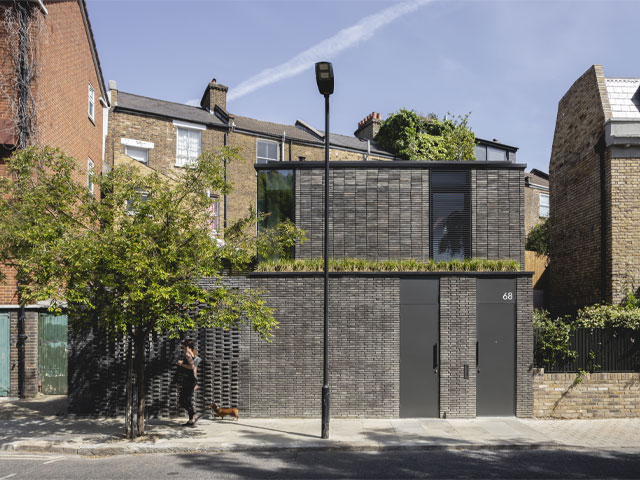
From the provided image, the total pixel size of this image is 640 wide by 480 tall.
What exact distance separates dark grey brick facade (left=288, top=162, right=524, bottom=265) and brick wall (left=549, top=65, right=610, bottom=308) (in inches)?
233

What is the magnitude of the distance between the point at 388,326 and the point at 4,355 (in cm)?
1128

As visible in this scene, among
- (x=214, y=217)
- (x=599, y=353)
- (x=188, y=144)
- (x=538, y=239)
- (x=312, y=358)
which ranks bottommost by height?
(x=312, y=358)

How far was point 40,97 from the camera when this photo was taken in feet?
57.3

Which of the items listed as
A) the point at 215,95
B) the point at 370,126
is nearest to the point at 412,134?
the point at 370,126

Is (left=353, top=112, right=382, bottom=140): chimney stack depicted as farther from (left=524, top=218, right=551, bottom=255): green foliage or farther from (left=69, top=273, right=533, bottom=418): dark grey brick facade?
(left=69, top=273, right=533, bottom=418): dark grey brick facade

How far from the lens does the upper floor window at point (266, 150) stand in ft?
107

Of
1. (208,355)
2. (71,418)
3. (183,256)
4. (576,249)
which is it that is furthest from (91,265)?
(576,249)

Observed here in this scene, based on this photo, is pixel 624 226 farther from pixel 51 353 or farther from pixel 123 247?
pixel 51 353

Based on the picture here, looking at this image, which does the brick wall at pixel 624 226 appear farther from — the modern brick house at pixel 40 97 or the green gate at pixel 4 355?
the green gate at pixel 4 355

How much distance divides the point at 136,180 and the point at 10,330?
8.32m

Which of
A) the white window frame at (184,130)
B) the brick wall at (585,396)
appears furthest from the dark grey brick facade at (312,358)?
the white window frame at (184,130)

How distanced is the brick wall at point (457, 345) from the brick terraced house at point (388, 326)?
0.03m

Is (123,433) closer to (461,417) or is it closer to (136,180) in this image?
(136,180)

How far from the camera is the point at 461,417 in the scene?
13.5 metres
